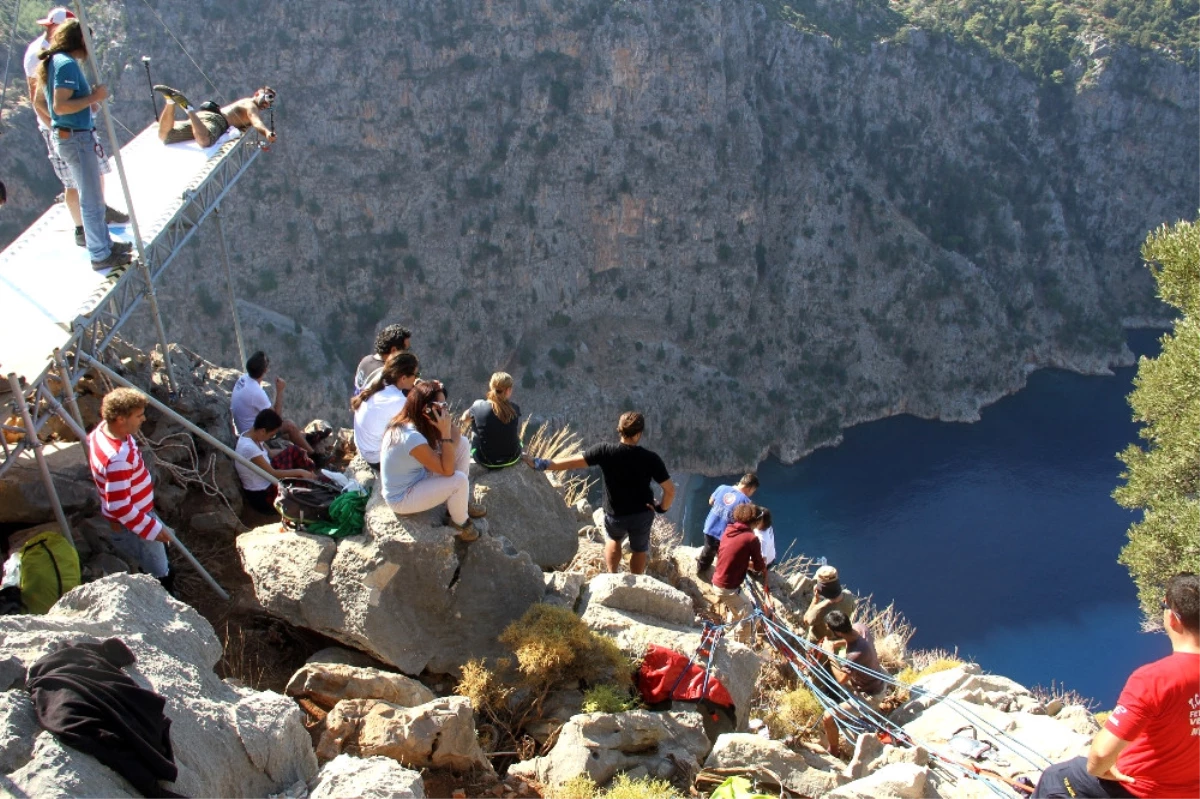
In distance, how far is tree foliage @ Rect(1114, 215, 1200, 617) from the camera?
34.2 feet

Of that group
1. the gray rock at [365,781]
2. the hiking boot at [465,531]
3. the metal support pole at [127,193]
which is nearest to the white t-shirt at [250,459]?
the metal support pole at [127,193]

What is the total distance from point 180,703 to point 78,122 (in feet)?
12.8

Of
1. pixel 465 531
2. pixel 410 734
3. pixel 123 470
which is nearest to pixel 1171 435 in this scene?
pixel 465 531

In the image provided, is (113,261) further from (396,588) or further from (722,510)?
(722,510)

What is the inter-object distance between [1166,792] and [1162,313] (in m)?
62.8

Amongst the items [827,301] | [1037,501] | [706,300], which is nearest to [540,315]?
[706,300]

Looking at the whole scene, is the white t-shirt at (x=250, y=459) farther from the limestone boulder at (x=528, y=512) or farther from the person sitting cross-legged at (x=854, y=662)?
the person sitting cross-legged at (x=854, y=662)

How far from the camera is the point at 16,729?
8.79ft

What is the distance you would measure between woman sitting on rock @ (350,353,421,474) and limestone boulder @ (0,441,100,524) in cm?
163

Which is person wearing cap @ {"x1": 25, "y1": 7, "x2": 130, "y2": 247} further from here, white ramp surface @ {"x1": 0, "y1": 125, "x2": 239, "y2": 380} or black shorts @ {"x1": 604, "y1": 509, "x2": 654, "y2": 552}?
black shorts @ {"x1": 604, "y1": 509, "x2": 654, "y2": 552}

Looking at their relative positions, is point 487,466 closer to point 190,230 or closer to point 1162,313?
point 190,230

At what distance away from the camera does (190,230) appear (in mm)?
6551

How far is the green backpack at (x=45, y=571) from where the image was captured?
416cm

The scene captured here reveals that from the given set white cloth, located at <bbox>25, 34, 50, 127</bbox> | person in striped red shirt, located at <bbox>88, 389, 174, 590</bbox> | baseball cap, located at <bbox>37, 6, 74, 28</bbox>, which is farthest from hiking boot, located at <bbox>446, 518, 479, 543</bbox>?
baseball cap, located at <bbox>37, 6, 74, 28</bbox>
